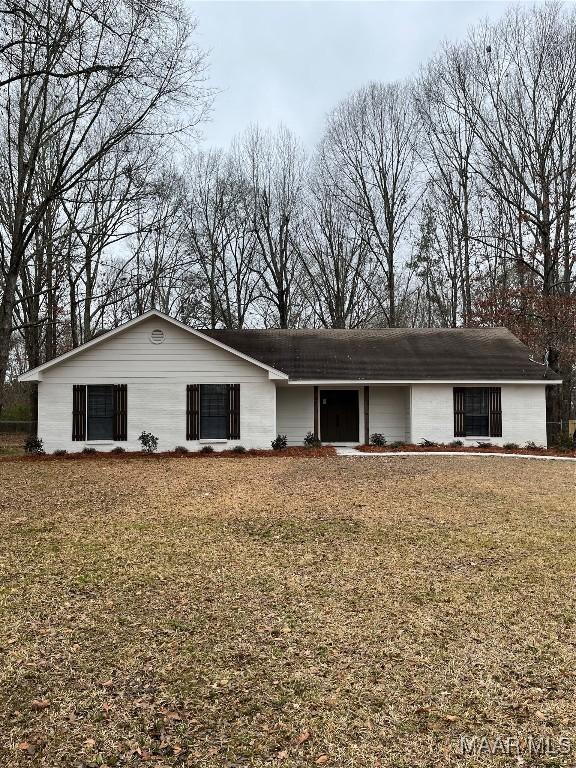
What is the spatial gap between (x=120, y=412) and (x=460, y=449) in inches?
428

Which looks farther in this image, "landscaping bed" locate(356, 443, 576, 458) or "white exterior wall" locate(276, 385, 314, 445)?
"white exterior wall" locate(276, 385, 314, 445)

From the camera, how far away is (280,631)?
13.4 feet

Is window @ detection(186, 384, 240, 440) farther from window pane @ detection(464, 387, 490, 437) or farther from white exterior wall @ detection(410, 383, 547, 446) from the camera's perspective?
window pane @ detection(464, 387, 490, 437)

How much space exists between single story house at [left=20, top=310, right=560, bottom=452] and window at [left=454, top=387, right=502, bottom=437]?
0.03 m

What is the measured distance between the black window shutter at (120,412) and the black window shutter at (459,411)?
428 inches

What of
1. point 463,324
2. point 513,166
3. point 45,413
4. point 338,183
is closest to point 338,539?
point 45,413

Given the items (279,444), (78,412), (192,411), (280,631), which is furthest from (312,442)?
(280,631)

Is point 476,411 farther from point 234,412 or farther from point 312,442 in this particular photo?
point 234,412

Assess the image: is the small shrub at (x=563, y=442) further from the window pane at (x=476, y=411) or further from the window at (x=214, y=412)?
the window at (x=214, y=412)

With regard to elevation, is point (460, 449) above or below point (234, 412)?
below

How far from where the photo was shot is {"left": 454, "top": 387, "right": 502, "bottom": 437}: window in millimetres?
17938

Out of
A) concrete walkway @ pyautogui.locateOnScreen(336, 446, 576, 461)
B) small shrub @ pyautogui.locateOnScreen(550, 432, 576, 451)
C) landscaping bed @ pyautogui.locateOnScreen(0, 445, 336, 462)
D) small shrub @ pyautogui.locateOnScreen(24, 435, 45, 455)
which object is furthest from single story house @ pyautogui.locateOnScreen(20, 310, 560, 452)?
concrete walkway @ pyautogui.locateOnScreen(336, 446, 576, 461)

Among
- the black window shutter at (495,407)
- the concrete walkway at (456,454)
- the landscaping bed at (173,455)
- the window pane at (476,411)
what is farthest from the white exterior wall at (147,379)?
the black window shutter at (495,407)

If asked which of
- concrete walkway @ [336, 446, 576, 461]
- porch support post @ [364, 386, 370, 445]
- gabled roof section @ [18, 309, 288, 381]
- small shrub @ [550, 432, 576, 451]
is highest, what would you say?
gabled roof section @ [18, 309, 288, 381]
